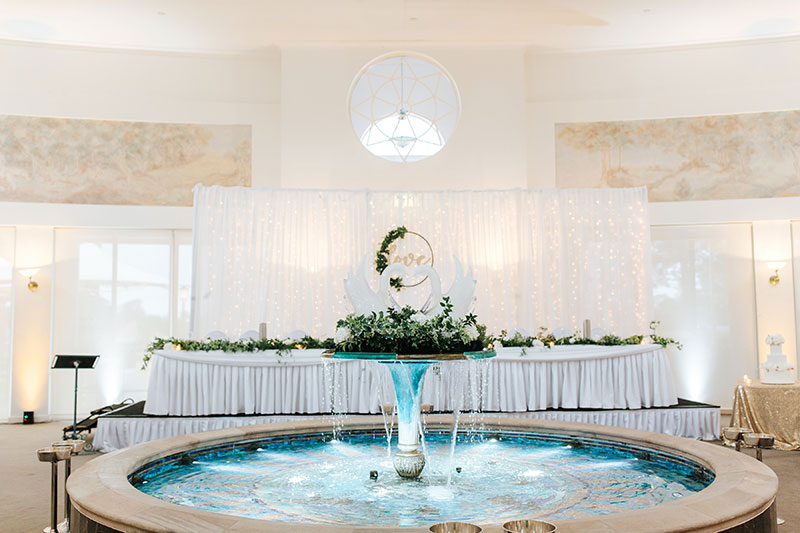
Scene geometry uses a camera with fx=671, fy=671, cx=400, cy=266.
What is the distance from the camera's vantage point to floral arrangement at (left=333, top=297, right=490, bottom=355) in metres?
4.06

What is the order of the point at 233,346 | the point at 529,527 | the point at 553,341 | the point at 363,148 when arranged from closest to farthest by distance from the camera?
the point at 529,527 < the point at 233,346 < the point at 553,341 < the point at 363,148

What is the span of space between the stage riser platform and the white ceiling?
6.00m

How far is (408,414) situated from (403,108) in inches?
351

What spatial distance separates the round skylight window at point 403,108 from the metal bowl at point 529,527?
9.53m

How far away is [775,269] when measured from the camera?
438 inches

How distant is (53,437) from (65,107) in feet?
18.3

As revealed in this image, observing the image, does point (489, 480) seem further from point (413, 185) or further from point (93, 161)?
point (93, 161)

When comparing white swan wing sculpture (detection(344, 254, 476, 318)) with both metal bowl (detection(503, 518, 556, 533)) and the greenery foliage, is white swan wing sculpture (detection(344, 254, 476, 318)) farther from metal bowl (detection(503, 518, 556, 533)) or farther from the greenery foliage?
the greenery foliage

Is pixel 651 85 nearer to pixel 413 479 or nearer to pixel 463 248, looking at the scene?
pixel 463 248

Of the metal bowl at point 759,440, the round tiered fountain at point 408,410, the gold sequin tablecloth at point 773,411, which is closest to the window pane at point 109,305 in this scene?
the round tiered fountain at point 408,410

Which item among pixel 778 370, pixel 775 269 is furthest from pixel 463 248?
pixel 775 269

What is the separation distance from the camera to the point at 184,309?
11695mm

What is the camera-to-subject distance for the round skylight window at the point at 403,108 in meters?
12.0

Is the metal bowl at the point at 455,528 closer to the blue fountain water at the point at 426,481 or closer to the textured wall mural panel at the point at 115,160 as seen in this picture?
the blue fountain water at the point at 426,481
